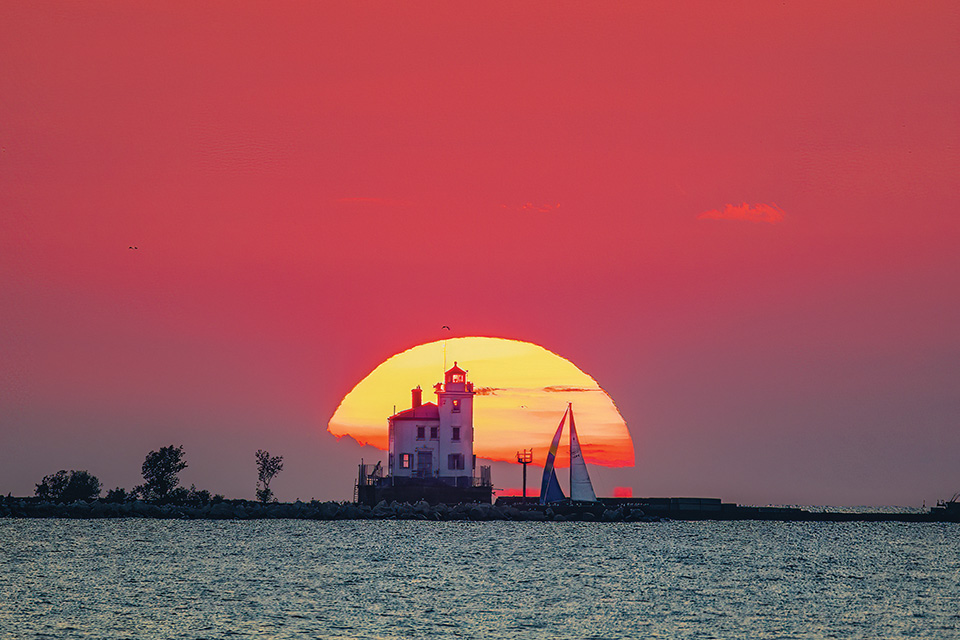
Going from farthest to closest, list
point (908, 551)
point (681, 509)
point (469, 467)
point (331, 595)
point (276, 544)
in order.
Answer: point (681, 509) → point (469, 467) → point (908, 551) → point (276, 544) → point (331, 595)

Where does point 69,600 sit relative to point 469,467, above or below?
below

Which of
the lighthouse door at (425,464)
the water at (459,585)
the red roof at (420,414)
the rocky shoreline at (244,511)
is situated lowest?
the water at (459,585)

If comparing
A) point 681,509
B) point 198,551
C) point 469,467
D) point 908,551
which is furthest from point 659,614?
point 681,509

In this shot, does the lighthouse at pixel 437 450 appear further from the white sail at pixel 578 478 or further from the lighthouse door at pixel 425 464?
the white sail at pixel 578 478

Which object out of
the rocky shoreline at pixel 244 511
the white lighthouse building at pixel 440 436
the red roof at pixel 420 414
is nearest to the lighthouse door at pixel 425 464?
the white lighthouse building at pixel 440 436

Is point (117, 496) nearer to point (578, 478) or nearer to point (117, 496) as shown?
point (117, 496)

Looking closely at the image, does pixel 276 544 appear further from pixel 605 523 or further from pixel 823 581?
pixel 605 523

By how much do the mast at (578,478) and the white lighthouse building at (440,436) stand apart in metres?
19.6

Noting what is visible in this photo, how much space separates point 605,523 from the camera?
13500cm

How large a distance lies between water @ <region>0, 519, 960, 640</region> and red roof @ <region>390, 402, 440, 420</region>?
11511mm

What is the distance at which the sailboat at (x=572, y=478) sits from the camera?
131375 mm

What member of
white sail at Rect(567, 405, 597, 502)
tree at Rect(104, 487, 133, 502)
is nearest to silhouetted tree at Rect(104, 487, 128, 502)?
tree at Rect(104, 487, 133, 502)

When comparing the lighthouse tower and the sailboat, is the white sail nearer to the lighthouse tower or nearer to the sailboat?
the sailboat

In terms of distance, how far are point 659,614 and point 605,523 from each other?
8367 centimetres
